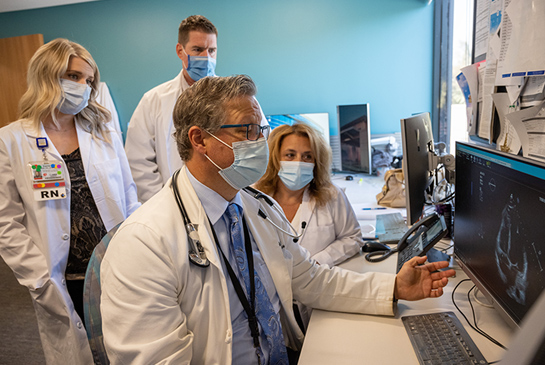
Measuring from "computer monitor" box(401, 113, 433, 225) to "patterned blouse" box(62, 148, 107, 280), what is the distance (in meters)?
1.33

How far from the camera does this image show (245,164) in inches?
46.3

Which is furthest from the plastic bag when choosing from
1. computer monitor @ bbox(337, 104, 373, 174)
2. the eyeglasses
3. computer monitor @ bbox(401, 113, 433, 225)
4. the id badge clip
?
the id badge clip

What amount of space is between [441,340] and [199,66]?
175cm

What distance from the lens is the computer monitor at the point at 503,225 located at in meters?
0.82

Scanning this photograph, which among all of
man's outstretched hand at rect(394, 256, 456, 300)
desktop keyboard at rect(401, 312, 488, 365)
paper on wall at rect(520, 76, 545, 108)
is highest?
paper on wall at rect(520, 76, 545, 108)

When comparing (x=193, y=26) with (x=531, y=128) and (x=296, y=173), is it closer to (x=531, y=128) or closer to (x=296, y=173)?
(x=296, y=173)

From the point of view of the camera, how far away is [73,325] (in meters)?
1.74

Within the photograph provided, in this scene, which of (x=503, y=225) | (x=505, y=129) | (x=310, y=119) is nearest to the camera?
(x=503, y=225)

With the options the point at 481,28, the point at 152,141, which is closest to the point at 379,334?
the point at 481,28

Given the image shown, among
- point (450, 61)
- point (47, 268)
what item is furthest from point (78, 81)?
point (450, 61)

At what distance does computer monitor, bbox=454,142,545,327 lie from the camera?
0.82m

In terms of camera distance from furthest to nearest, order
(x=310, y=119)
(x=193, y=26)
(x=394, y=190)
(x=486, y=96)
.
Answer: (x=310, y=119) → (x=394, y=190) → (x=193, y=26) → (x=486, y=96)

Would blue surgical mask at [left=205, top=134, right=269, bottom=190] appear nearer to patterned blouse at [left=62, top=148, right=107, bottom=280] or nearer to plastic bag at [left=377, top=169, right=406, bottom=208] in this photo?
patterned blouse at [left=62, top=148, right=107, bottom=280]

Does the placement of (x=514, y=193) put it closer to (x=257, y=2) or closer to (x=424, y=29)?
(x=424, y=29)
